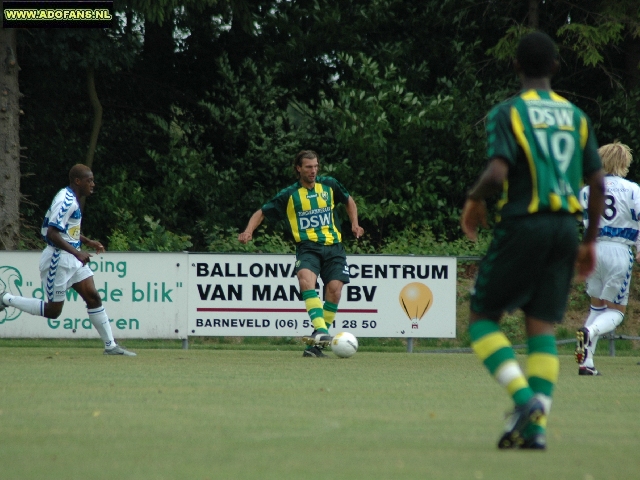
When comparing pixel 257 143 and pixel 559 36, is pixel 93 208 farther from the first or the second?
pixel 559 36

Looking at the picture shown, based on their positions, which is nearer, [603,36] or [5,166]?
[5,166]

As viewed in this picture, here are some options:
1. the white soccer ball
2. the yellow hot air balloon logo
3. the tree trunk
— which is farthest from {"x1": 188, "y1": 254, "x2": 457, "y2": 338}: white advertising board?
the tree trunk

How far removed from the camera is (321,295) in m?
14.4

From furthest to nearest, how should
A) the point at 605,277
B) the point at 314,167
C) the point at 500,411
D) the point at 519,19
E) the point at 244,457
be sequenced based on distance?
the point at 519,19 < the point at 314,167 < the point at 605,277 < the point at 500,411 < the point at 244,457

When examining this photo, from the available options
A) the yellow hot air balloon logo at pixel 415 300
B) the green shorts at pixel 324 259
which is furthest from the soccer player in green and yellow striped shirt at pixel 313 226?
the yellow hot air balloon logo at pixel 415 300

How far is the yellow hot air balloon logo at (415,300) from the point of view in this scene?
47.2ft

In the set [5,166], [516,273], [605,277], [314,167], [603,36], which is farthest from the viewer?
[603,36]

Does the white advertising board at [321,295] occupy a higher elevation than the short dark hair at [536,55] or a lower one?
lower

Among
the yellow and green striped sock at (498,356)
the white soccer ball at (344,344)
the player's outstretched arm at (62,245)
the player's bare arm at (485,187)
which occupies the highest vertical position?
the player's bare arm at (485,187)

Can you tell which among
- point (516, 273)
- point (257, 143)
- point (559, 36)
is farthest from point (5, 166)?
point (516, 273)

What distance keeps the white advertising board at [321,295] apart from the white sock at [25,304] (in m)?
2.45

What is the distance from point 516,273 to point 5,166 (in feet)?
50.5

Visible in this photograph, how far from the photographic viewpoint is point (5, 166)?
1919 centimetres

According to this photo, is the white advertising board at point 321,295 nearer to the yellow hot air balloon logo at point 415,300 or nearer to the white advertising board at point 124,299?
the yellow hot air balloon logo at point 415,300
